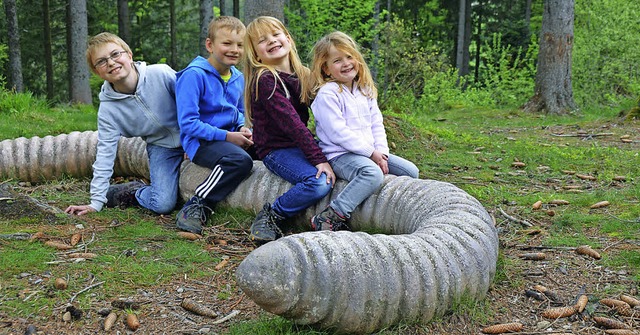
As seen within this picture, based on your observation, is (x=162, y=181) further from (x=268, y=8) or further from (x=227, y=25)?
(x=268, y=8)

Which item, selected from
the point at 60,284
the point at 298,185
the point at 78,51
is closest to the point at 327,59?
the point at 298,185

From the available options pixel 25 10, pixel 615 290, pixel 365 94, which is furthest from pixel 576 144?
pixel 25 10

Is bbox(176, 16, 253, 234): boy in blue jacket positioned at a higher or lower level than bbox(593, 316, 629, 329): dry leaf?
higher

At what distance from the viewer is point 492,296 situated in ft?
11.0

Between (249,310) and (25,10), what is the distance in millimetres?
20850

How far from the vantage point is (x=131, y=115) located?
516 centimetres

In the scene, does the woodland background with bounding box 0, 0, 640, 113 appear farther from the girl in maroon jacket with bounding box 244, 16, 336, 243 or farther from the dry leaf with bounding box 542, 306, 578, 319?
the dry leaf with bounding box 542, 306, 578, 319

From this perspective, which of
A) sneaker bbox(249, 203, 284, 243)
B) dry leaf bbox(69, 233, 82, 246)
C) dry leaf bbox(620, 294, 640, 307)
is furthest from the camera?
sneaker bbox(249, 203, 284, 243)

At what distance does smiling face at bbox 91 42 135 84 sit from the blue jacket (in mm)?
414

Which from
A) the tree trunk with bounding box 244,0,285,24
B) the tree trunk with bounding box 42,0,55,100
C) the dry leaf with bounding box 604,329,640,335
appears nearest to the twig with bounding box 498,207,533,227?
the dry leaf with bounding box 604,329,640,335

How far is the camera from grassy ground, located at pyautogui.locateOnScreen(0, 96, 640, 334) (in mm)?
3061

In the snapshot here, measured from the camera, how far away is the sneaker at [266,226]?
432 cm

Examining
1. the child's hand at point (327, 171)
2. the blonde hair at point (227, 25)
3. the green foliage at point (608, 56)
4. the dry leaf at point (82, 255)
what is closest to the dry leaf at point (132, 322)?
the dry leaf at point (82, 255)

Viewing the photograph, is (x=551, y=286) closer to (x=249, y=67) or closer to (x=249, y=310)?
(x=249, y=310)
